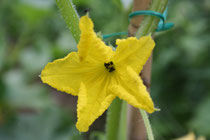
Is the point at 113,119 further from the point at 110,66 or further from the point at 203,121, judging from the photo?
the point at 203,121

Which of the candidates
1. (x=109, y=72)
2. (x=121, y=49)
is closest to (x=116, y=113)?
(x=109, y=72)

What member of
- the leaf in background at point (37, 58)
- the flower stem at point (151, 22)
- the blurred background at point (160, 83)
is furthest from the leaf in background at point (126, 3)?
the leaf in background at point (37, 58)

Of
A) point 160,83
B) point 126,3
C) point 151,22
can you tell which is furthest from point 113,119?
point 160,83

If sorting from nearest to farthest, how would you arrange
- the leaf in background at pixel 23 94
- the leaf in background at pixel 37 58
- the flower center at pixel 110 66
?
the flower center at pixel 110 66 < the leaf in background at pixel 23 94 < the leaf in background at pixel 37 58

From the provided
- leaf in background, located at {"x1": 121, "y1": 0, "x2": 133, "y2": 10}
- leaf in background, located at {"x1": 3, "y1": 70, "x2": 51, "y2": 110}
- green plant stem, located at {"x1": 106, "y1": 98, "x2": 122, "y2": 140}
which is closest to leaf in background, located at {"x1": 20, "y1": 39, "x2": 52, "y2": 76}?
leaf in background, located at {"x1": 3, "y1": 70, "x2": 51, "y2": 110}

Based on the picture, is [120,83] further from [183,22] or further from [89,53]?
[183,22]

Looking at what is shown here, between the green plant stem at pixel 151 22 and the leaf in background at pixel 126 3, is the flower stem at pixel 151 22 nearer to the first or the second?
the green plant stem at pixel 151 22
